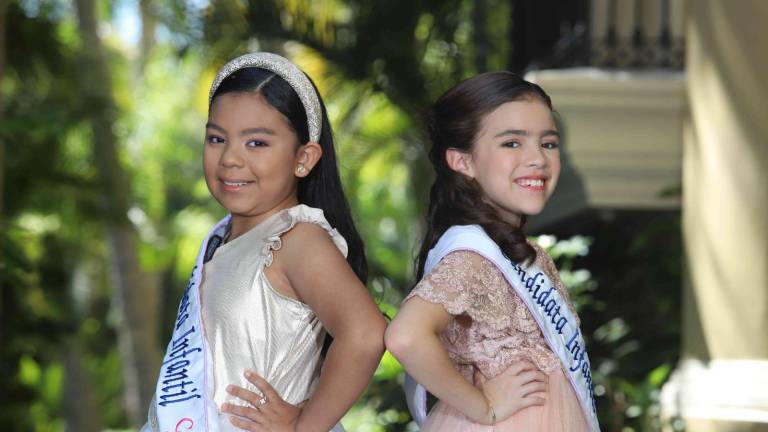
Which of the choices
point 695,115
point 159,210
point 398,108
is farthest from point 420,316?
point 159,210

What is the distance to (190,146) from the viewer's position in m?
22.5

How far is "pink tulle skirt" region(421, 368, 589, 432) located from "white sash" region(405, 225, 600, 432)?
0.9 inches

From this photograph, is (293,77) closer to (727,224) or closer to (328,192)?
(328,192)

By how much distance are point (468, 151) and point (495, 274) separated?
288mm

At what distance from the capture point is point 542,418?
10.0 feet

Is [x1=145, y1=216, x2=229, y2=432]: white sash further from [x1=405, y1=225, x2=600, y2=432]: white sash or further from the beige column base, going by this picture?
the beige column base

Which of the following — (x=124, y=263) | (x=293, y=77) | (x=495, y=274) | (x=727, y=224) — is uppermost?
(x=293, y=77)

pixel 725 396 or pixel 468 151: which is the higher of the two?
pixel 468 151

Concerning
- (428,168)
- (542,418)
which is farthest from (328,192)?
(428,168)

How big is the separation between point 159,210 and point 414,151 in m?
7.64

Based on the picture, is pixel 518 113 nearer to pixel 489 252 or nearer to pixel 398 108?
pixel 489 252

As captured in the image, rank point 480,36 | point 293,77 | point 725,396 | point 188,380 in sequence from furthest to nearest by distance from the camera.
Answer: point 480,36 < point 725,396 < point 293,77 < point 188,380
